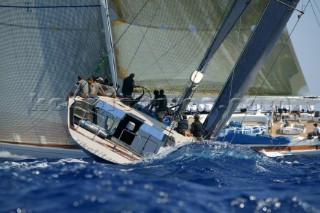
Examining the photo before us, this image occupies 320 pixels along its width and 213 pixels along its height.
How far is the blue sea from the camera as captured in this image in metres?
8.35

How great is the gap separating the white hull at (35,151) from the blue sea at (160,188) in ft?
14.0

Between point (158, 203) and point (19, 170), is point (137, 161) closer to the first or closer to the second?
point (19, 170)

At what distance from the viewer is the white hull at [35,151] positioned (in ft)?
57.4

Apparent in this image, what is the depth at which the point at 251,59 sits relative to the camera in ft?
53.0

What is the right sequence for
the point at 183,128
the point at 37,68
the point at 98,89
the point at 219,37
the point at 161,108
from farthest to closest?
the point at 37,68 → the point at 161,108 → the point at 98,89 → the point at 219,37 → the point at 183,128


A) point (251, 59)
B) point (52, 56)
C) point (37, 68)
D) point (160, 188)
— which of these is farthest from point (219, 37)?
point (160, 188)

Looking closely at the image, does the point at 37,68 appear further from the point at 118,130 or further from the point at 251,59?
the point at 251,59

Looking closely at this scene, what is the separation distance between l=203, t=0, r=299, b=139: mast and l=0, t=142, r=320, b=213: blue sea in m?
3.00

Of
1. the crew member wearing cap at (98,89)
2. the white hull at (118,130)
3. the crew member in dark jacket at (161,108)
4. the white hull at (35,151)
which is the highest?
the crew member in dark jacket at (161,108)

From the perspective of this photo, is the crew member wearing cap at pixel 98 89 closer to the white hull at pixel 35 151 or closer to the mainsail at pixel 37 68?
the white hull at pixel 35 151

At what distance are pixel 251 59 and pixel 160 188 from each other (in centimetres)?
719

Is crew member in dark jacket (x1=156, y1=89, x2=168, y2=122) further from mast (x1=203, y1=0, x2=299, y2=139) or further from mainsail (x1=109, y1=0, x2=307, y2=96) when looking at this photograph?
mainsail (x1=109, y1=0, x2=307, y2=96)

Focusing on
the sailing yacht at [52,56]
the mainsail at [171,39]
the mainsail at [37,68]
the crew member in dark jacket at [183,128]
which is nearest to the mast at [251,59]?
the crew member in dark jacket at [183,128]

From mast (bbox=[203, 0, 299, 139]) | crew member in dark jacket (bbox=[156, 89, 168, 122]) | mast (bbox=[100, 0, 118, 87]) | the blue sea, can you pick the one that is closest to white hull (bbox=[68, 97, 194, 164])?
the blue sea
